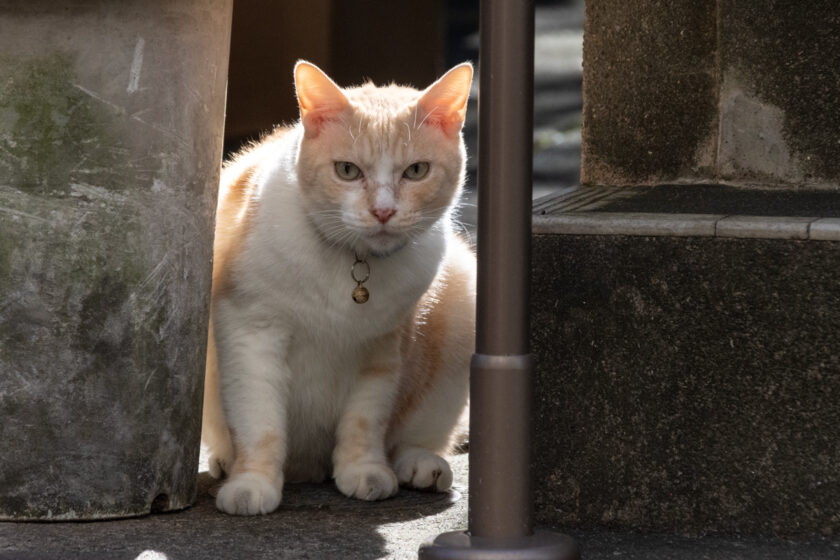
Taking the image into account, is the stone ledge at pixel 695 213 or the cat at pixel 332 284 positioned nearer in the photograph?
the stone ledge at pixel 695 213

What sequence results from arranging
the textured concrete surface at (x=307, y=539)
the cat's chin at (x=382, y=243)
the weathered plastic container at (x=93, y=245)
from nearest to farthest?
the textured concrete surface at (x=307, y=539)
the weathered plastic container at (x=93, y=245)
the cat's chin at (x=382, y=243)

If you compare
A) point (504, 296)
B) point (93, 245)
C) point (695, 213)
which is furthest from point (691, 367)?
point (93, 245)

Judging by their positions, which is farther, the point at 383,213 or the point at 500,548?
the point at 383,213

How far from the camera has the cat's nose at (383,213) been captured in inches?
88.0

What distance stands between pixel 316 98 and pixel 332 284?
14.8 inches

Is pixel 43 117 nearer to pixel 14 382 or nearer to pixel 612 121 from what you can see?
pixel 14 382

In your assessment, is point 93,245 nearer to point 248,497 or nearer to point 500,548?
point 248,497

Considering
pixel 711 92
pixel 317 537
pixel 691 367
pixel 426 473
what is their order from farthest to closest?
pixel 426 473, pixel 711 92, pixel 317 537, pixel 691 367

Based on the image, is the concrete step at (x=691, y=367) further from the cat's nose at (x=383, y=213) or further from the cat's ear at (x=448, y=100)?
the cat's ear at (x=448, y=100)

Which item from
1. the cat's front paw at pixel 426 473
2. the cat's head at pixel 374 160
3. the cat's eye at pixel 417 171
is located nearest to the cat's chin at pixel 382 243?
the cat's head at pixel 374 160

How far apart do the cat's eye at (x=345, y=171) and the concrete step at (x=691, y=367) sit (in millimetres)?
442

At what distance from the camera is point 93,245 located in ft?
6.82

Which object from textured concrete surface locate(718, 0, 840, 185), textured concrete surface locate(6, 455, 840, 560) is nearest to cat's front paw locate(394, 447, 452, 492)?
textured concrete surface locate(6, 455, 840, 560)

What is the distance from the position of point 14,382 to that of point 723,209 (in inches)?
50.3
